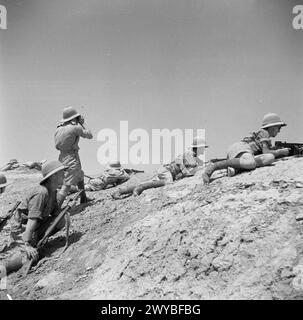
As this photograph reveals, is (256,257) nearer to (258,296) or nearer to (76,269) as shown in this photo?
(258,296)

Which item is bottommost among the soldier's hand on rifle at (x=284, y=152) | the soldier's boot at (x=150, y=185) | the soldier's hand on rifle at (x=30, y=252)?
the soldier's hand on rifle at (x=30, y=252)

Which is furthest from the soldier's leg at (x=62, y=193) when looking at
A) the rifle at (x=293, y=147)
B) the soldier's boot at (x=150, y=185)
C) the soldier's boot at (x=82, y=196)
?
the rifle at (x=293, y=147)

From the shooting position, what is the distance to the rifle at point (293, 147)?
269 inches

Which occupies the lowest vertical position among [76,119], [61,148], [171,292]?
[171,292]

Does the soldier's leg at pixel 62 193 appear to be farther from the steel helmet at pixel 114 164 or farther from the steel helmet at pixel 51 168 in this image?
the steel helmet at pixel 114 164

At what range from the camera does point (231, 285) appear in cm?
393

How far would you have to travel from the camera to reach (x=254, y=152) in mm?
6398

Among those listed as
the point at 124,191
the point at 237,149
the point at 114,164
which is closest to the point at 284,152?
the point at 237,149

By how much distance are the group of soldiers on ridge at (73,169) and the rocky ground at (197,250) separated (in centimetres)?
23

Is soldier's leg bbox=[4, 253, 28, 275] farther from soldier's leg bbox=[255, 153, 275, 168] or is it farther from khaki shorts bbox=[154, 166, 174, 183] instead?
soldier's leg bbox=[255, 153, 275, 168]

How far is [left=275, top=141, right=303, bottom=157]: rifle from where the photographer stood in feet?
22.4
